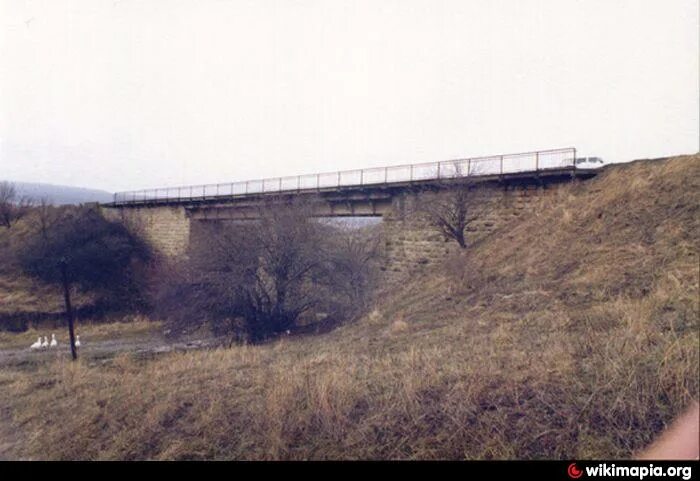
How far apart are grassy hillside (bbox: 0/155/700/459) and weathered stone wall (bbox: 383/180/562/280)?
194 inches

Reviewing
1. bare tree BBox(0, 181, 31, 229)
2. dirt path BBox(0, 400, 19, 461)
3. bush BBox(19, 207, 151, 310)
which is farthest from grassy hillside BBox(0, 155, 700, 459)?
bare tree BBox(0, 181, 31, 229)

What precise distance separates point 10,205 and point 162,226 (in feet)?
59.3

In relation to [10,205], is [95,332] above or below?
below

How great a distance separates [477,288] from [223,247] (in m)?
9.52

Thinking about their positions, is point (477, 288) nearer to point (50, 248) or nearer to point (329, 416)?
point (329, 416)

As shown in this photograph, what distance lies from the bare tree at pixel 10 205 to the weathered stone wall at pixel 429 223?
3677 centimetres

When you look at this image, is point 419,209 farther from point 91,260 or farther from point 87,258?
point 87,258

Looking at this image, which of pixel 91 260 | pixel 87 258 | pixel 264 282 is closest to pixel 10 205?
pixel 87 258

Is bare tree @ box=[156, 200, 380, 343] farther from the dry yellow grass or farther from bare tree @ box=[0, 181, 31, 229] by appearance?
bare tree @ box=[0, 181, 31, 229]

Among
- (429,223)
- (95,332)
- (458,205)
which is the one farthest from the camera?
(95,332)

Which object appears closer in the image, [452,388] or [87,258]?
[452,388]

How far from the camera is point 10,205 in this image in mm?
38969

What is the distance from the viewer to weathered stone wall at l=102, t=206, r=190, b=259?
31578 mm
